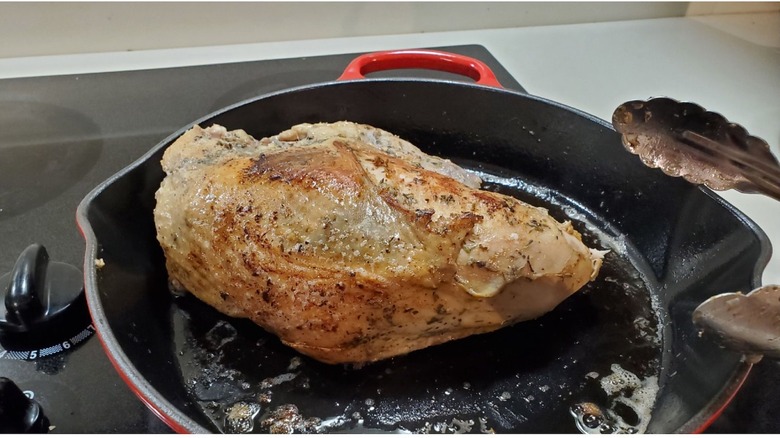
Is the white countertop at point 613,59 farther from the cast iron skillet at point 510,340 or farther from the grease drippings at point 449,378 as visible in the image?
the grease drippings at point 449,378

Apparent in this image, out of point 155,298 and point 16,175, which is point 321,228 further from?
point 16,175

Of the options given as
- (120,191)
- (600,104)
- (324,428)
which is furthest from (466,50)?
(324,428)

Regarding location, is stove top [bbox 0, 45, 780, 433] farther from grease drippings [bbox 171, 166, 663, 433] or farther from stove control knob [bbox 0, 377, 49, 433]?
grease drippings [bbox 171, 166, 663, 433]

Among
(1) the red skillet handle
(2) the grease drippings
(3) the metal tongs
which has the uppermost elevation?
(3) the metal tongs

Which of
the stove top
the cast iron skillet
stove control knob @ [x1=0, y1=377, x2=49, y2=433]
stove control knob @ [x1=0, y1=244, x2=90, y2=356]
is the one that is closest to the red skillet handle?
the cast iron skillet

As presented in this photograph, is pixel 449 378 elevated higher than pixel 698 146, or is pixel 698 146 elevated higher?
pixel 698 146

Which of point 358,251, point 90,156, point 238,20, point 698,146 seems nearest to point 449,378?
point 358,251

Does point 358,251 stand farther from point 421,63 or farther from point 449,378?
point 421,63
